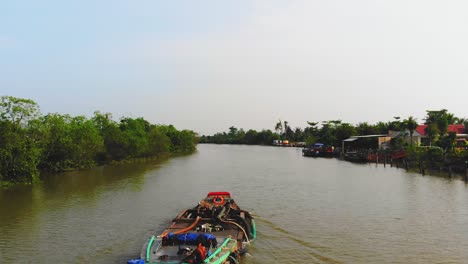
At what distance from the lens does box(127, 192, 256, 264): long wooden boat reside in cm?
1004

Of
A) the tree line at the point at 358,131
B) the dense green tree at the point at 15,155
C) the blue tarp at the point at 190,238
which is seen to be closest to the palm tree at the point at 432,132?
the tree line at the point at 358,131

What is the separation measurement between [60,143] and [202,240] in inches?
1186

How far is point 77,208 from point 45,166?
19299 mm

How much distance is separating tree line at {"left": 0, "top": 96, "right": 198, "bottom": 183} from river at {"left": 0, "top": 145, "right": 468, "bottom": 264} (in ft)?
6.87

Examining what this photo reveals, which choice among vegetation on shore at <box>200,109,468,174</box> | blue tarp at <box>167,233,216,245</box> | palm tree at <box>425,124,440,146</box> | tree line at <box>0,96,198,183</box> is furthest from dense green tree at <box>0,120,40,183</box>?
palm tree at <box>425,124,440,146</box>

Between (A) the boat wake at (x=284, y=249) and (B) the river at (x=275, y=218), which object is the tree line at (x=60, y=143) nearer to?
(B) the river at (x=275, y=218)

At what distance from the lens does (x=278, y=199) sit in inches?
931

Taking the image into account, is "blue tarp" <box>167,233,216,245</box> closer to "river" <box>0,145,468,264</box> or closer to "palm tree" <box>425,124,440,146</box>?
"river" <box>0,145,468,264</box>

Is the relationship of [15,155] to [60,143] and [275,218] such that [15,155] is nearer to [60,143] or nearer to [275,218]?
[60,143]

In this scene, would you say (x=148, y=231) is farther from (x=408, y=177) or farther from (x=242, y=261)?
(x=408, y=177)

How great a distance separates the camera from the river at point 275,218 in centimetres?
1320

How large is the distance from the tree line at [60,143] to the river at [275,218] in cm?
209

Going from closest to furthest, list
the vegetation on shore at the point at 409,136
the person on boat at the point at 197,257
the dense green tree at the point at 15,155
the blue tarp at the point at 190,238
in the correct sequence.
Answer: the person on boat at the point at 197,257, the blue tarp at the point at 190,238, the dense green tree at the point at 15,155, the vegetation on shore at the point at 409,136

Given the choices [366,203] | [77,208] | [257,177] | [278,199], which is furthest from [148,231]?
[257,177]
